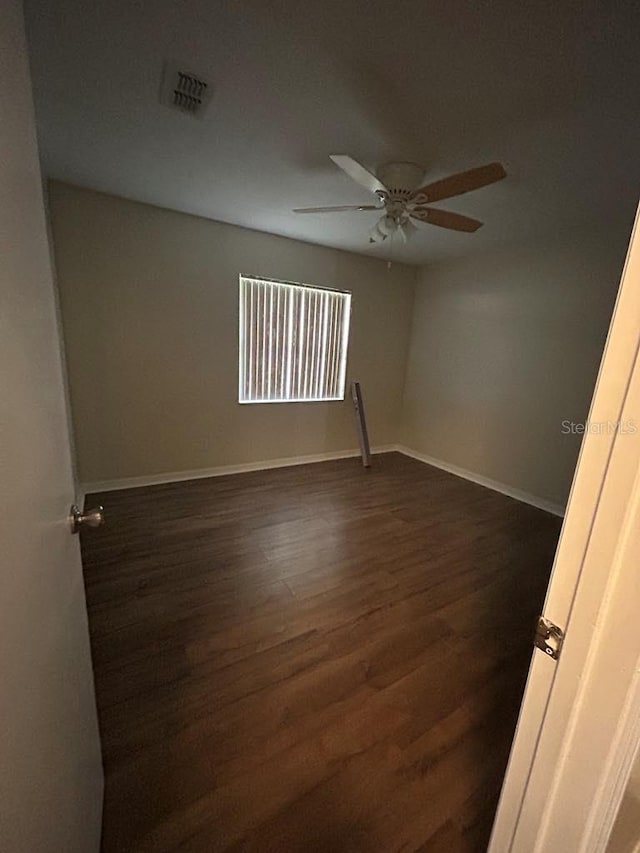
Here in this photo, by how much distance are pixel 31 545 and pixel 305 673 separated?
4.58 feet

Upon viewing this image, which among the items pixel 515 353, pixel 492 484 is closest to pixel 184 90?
pixel 515 353

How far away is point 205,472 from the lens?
3697mm

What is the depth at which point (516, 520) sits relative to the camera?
124 inches

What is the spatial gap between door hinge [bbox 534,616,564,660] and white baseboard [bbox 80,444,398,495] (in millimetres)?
3435

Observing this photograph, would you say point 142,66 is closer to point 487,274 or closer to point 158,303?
point 158,303

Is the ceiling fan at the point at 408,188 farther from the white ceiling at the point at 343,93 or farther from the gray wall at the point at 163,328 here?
the gray wall at the point at 163,328

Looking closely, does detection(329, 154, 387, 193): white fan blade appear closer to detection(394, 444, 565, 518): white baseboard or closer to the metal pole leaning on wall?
the metal pole leaning on wall

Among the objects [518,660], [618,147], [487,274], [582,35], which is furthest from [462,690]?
[487,274]

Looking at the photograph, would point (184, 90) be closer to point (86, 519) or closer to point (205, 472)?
point (86, 519)

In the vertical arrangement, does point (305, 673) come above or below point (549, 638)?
below

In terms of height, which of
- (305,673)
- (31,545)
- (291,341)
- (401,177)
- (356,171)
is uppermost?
(401,177)

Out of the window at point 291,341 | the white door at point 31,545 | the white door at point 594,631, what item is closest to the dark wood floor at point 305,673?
the white door at point 31,545

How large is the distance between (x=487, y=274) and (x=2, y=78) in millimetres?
4102

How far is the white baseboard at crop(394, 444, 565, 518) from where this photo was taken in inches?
133
